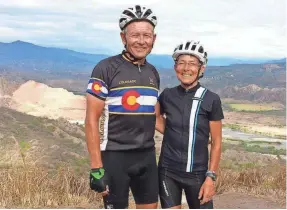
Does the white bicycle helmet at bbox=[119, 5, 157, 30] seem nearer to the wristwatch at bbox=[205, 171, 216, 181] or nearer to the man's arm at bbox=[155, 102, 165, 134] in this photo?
the man's arm at bbox=[155, 102, 165, 134]

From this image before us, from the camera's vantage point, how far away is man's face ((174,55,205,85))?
3.74 metres

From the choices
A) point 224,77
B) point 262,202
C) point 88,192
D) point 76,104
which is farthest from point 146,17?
point 224,77

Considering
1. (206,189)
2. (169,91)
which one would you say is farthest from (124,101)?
(206,189)

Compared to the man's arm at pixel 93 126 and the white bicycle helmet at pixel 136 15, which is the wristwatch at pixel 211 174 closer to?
the man's arm at pixel 93 126

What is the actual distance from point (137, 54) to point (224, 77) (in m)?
138

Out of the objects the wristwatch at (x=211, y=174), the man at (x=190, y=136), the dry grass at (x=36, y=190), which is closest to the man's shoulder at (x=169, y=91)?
the man at (x=190, y=136)

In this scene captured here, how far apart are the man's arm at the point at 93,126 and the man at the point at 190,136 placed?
1.84ft

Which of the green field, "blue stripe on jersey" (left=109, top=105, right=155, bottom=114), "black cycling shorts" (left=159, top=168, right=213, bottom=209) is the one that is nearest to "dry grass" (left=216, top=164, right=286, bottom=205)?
"black cycling shorts" (left=159, top=168, right=213, bottom=209)

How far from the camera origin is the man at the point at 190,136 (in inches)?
144

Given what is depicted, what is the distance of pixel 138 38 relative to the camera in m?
3.69

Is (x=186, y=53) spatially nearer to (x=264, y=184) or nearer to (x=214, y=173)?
(x=214, y=173)

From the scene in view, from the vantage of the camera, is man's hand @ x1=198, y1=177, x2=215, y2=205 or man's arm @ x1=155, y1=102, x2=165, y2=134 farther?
man's arm @ x1=155, y1=102, x2=165, y2=134

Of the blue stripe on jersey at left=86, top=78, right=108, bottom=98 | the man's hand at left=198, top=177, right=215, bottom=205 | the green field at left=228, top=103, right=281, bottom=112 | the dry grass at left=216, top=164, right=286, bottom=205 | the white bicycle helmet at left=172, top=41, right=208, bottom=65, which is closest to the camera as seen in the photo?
the blue stripe on jersey at left=86, top=78, right=108, bottom=98

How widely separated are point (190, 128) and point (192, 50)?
0.62 meters
